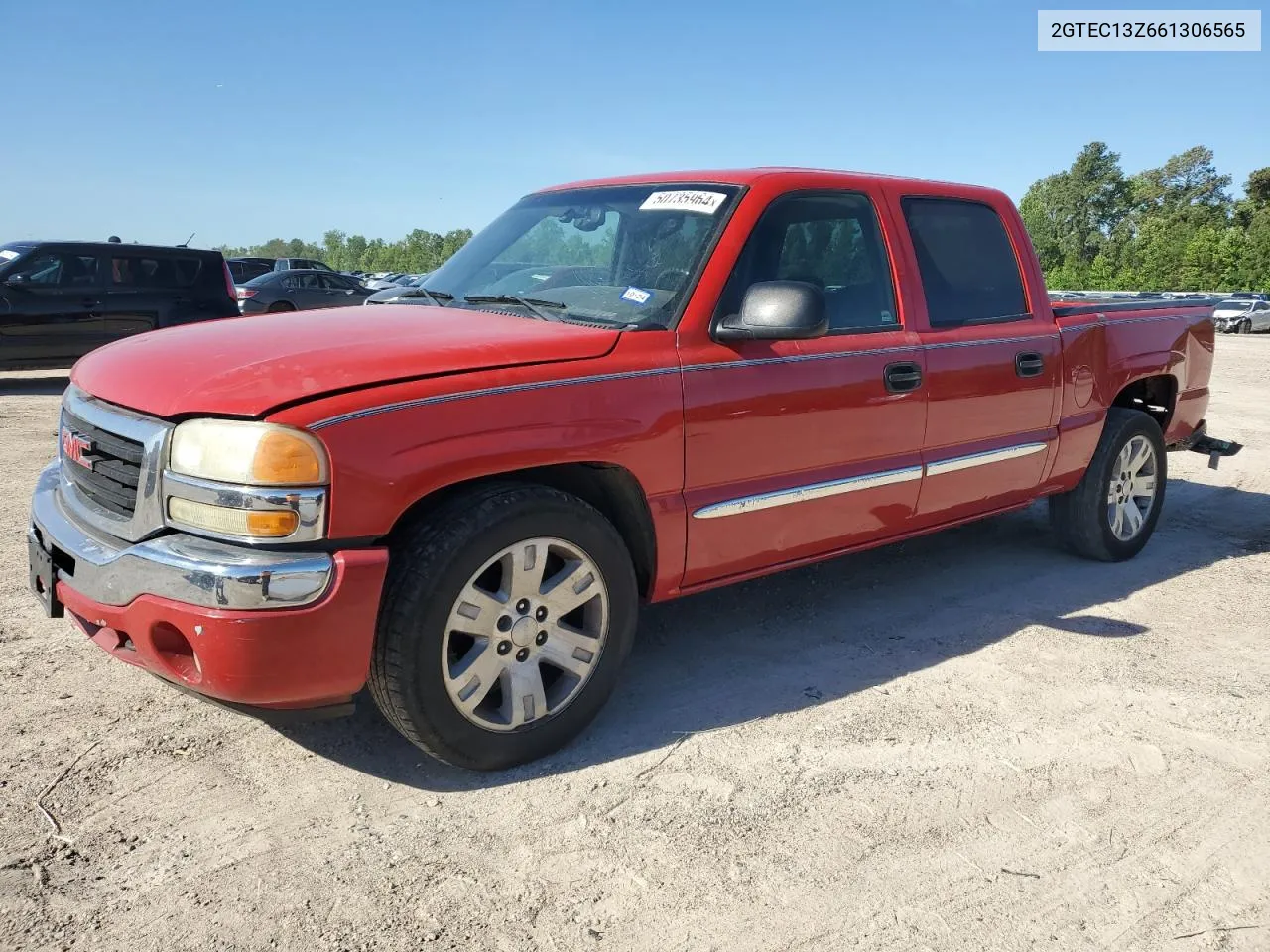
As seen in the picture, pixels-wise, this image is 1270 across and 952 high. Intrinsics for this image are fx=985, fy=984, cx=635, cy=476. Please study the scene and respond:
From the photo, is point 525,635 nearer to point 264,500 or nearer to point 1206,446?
point 264,500

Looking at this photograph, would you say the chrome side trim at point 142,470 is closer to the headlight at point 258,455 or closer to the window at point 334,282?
the headlight at point 258,455

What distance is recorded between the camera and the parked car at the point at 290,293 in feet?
59.4

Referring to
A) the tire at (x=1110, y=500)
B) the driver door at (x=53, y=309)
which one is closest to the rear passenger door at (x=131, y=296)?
the driver door at (x=53, y=309)

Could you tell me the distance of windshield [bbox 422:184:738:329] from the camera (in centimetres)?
334

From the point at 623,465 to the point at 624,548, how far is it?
0.26 metres

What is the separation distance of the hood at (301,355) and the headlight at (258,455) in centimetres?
6

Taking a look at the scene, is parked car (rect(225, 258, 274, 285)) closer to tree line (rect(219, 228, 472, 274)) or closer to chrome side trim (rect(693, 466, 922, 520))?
chrome side trim (rect(693, 466, 922, 520))

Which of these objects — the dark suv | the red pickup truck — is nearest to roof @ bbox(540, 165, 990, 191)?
the red pickup truck

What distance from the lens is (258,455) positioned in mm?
2418

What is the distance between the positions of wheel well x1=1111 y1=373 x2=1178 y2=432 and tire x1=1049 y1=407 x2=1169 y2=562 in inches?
6.1

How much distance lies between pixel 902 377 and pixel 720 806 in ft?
6.04

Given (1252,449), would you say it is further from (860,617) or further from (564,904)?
(564,904)

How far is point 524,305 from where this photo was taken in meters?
3.44

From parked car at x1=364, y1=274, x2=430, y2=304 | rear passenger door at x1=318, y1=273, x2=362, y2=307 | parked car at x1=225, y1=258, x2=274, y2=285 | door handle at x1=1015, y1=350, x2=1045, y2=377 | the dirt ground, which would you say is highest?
parked car at x1=225, y1=258, x2=274, y2=285
